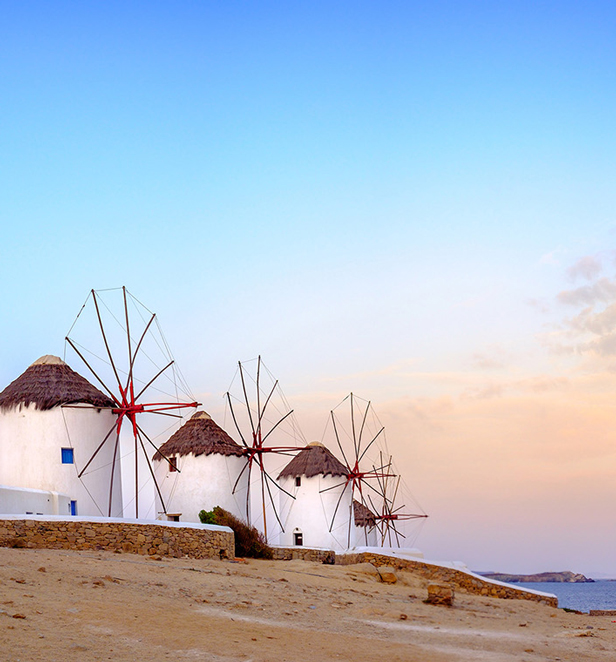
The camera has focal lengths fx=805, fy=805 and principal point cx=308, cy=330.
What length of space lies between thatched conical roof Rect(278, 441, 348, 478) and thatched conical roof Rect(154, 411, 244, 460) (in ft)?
19.5

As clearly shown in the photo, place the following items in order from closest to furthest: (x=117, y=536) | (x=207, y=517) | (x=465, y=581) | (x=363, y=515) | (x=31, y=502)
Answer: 1. (x=117, y=536)
2. (x=31, y=502)
3. (x=465, y=581)
4. (x=207, y=517)
5. (x=363, y=515)

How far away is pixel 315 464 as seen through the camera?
42500 mm

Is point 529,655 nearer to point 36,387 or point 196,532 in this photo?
point 196,532

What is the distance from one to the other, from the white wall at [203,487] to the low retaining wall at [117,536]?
38.4ft

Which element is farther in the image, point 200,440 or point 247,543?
point 200,440

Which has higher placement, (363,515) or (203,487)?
(203,487)

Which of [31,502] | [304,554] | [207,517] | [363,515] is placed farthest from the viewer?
[363,515]

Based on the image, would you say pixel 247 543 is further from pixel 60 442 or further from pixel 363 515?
pixel 363 515

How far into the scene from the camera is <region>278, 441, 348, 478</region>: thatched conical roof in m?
42.2

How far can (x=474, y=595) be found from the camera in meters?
25.7

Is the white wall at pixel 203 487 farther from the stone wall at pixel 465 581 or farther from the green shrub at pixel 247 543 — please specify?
the stone wall at pixel 465 581

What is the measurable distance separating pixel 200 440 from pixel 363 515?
56.6ft

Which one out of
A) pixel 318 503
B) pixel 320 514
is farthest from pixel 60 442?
pixel 320 514

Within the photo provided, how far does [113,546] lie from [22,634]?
37.2 feet
